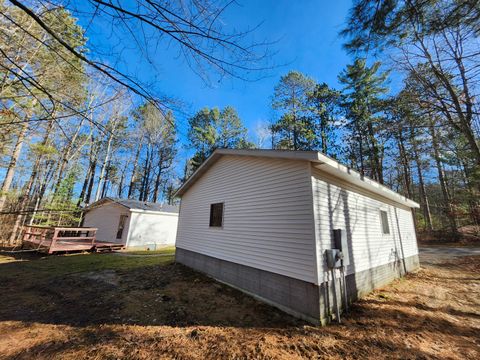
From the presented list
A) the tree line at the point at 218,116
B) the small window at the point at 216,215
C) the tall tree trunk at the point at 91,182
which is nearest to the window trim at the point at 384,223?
the tree line at the point at 218,116

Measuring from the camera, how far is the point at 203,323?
399 centimetres

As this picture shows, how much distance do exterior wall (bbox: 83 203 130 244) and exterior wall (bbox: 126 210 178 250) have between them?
0.46 m

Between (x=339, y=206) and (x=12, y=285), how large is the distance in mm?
9509

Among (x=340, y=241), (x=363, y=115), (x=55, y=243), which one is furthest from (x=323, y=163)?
(x=363, y=115)

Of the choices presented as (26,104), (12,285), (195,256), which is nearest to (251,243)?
(195,256)

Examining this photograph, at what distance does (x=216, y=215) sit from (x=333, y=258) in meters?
4.14

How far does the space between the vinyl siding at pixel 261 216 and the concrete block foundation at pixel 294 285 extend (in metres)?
0.20

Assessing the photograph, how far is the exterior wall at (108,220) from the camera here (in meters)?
14.1

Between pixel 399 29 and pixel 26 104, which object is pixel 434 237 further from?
pixel 26 104

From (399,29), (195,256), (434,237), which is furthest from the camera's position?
(434,237)

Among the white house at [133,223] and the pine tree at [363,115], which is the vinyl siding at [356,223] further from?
the white house at [133,223]

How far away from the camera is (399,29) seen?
4.09 m

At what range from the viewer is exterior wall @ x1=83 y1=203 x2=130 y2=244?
14.1 meters

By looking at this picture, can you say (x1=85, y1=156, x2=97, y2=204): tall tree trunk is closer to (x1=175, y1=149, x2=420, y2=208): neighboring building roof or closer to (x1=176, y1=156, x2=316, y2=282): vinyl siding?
(x1=175, y1=149, x2=420, y2=208): neighboring building roof
